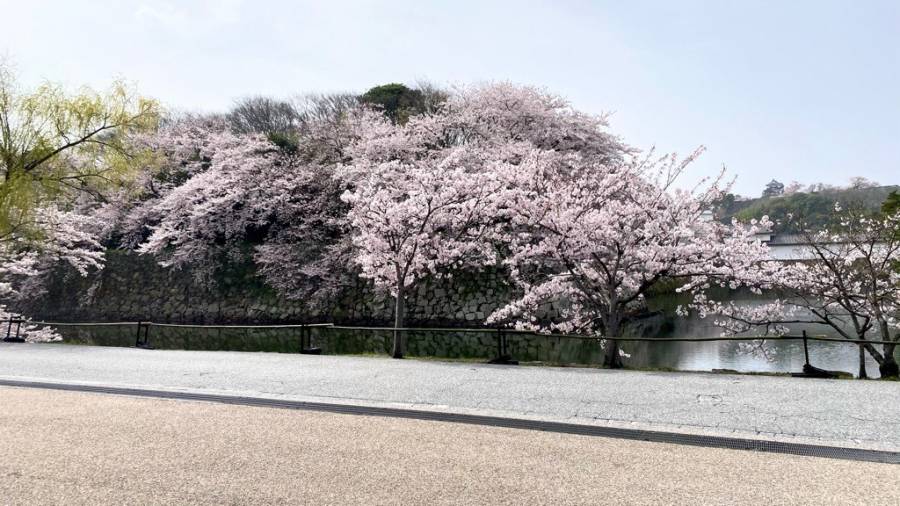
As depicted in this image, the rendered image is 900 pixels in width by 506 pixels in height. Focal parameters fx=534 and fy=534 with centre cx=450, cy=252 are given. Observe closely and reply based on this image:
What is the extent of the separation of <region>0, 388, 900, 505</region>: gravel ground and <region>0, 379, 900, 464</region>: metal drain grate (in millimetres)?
179

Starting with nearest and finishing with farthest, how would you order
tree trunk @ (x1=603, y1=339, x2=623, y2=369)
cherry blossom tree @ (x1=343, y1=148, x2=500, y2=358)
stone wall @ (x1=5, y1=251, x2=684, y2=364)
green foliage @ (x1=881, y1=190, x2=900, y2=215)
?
tree trunk @ (x1=603, y1=339, x2=623, y2=369)
cherry blossom tree @ (x1=343, y1=148, x2=500, y2=358)
green foliage @ (x1=881, y1=190, x2=900, y2=215)
stone wall @ (x1=5, y1=251, x2=684, y2=364)

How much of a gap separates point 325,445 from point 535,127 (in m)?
17.0

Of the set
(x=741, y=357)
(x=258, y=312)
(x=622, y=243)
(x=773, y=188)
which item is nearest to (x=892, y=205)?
(x=741, y=357)

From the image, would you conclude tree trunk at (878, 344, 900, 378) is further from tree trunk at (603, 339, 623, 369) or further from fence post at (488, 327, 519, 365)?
fence post at (488, 327, 519, 365)

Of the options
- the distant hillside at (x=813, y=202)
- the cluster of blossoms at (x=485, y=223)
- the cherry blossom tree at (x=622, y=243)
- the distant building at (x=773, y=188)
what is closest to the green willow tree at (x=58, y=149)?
the cluster of blossoms at (x=485, y=223)

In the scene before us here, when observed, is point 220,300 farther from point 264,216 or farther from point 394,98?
point 394,98

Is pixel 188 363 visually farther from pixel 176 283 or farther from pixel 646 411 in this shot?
pixel 176 283

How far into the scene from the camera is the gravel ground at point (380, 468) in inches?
125

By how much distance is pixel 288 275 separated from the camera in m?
19.6

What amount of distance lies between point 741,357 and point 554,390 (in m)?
11.0

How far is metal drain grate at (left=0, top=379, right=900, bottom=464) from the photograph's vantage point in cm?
393

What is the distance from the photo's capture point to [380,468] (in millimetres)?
3639

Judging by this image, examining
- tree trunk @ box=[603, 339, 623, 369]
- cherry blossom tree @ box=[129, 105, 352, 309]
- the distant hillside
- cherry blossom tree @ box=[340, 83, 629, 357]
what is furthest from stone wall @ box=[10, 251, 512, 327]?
the distant hillside

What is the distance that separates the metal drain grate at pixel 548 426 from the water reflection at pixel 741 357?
7906 millimetres
